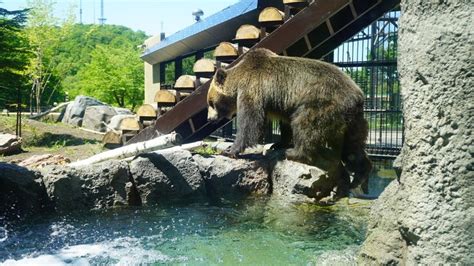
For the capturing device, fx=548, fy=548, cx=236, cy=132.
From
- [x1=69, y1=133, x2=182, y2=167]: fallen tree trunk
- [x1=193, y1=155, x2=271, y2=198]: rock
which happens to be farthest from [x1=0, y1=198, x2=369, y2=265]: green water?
[x1=69, y1=133, x2=182, y2=167]: fallen tree trunk

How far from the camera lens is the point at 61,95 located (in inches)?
2009

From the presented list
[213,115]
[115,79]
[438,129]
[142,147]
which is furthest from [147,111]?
[115,79]

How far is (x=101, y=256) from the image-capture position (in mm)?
5152

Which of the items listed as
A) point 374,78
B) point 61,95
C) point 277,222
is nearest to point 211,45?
point 374,78

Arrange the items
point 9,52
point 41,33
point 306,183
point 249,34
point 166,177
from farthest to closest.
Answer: point 41,33, point 9,52, point 249,34, point 166,177, point 306,183

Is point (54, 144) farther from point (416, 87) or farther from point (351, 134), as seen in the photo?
point (416, 87)

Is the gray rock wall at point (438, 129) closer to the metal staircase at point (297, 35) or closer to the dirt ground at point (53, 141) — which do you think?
the metal staircase at point (297, 35)

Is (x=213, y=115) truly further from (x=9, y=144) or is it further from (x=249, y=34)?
(x=9, y=144)

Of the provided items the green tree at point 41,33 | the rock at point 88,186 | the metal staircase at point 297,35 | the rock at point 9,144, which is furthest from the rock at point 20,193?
the green tree at point 41,33

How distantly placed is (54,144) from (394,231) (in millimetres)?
12717

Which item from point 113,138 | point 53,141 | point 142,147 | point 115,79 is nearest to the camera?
point 142,147

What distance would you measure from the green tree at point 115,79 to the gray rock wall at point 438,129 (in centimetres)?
3597

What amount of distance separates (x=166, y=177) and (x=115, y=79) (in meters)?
31.7

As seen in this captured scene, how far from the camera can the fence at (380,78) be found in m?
12.3
